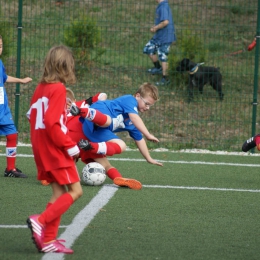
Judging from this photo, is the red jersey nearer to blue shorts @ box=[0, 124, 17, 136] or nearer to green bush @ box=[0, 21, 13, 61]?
blue shorts @ box=[0, 124, 17, 136]

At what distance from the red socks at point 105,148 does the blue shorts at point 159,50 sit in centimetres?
547

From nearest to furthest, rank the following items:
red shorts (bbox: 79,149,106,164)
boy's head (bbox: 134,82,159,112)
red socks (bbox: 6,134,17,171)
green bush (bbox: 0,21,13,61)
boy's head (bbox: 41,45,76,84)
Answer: boy's head (bbox: 41,45,76,84)
boy's head (bbox: 134,82,159,112)
red shorts (bbox: 79,149,106,164)
red socks (bbox: 6,134,17,171)
green bush (bbox: 0,21,13,61)

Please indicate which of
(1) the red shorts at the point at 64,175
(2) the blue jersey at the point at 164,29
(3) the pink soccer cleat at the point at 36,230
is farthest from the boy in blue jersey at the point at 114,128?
(2) the blue jersey at the point at 164,29

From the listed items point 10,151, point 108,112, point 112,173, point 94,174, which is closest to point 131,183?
point 112,173

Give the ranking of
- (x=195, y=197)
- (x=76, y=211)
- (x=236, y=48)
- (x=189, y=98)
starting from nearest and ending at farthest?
(x=76, y=211)
(x=195, y=197)
(x=189, y=98)
(x=236, y=48)

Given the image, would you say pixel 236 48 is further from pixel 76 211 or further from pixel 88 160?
pixel 76 211

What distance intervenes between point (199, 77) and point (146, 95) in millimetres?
4565

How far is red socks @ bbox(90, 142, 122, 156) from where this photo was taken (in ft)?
23.4

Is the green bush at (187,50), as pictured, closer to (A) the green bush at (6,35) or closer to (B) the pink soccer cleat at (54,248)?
(A) the green bush at (6,35)

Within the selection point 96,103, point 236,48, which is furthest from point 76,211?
point 236,48

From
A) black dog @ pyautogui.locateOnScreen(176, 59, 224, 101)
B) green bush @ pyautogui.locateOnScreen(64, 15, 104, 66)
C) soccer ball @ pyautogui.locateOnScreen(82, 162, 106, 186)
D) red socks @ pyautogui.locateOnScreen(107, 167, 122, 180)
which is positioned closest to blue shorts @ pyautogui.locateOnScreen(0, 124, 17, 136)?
soccer ball @ pyautogui.locateOnScreen(82, 162, 106, 186)

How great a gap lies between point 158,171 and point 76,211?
2.86 m

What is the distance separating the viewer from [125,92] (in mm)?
11844

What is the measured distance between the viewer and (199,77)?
11.7m
